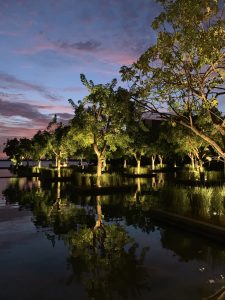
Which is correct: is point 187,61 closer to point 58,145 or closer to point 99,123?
point 99,123

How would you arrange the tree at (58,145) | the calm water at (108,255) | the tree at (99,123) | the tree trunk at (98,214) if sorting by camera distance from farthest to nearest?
the tree at (58,145) → the tree at (99,123) → the tree trunk at (98,214) → the calm water at (108,255)

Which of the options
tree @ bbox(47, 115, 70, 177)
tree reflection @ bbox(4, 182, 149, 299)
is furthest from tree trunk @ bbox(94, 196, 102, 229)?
tree @ bbox(47, 115, 70, 177)

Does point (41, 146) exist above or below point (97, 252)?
above

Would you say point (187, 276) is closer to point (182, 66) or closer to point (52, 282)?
point (52, 282)

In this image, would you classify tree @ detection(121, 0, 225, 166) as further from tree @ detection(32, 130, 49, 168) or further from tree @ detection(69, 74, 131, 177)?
tree @ detection(32, 130, 49, 168)

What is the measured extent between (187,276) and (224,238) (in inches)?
148

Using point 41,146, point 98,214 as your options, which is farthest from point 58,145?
point 98,214

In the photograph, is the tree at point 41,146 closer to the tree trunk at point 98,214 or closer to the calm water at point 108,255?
the tree trunk at point 98,214

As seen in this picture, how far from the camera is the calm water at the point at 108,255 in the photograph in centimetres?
864

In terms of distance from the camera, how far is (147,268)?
33.4 feet

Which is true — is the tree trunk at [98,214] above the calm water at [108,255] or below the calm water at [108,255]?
above

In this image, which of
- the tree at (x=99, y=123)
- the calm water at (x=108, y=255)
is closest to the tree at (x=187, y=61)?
the calm water at (x=108, y=255)

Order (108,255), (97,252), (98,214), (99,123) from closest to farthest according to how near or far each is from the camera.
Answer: (108,255), (97,252), (98,214), (99,123)

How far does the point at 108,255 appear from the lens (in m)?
11.4
